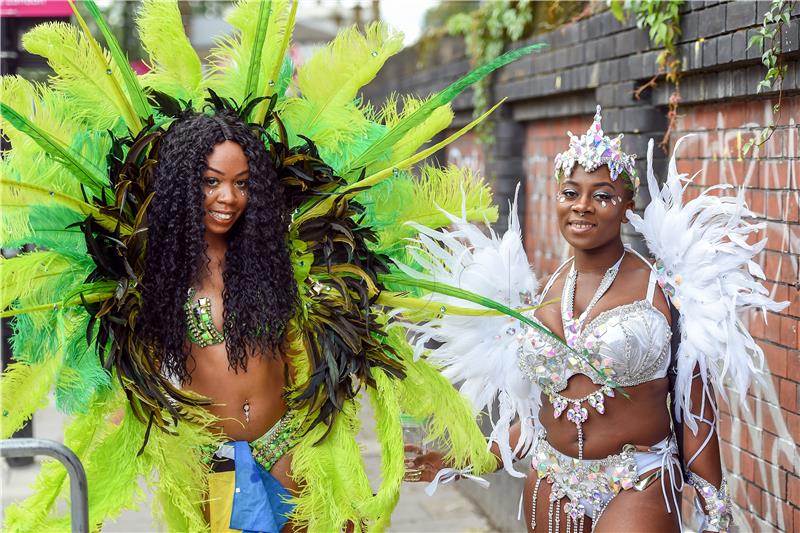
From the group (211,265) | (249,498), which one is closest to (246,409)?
(249,498)

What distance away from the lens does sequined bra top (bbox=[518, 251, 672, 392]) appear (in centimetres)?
322

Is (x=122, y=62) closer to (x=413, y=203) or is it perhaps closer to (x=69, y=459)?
(x=413, y=203)

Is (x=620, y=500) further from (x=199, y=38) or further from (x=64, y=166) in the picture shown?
(x=199, y=38)

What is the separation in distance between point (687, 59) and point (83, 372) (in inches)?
125

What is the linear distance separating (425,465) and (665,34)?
2538 millimetres

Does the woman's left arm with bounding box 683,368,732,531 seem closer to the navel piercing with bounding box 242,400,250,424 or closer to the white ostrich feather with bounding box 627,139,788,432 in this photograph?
the white ostrich feather with bounding box 627,139,788,432

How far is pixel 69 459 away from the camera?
2.74m

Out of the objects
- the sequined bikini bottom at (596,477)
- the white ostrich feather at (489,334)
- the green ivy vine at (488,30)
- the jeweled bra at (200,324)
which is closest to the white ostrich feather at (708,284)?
the sequined bikini bottom at (596,477)

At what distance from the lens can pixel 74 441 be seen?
3.18m

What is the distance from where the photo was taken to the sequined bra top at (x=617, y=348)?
322 centimetres

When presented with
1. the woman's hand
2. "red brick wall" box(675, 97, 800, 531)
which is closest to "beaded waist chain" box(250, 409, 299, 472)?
the woman's hand

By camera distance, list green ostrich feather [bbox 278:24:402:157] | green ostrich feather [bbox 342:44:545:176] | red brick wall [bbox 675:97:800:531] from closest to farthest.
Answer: green ostrich feather [bbox 342:44:545:176], green ostrich feather [bbox 278:24:402:157], red brick wall [bbox 675:97:800:531]

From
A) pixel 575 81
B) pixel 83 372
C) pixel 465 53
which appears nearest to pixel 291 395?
pixel 83 372

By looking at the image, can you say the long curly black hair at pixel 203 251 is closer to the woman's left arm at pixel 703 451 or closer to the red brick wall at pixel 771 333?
the woman's left arm at pixel 703 451
